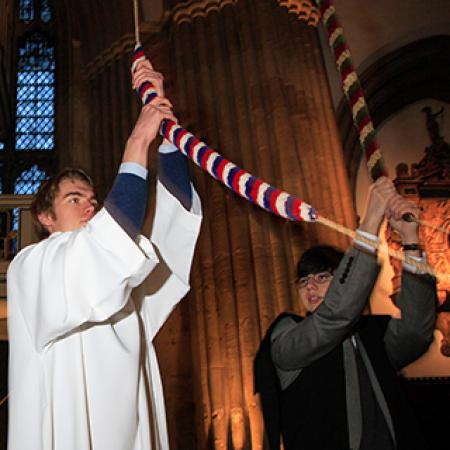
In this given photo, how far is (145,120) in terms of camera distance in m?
1.68

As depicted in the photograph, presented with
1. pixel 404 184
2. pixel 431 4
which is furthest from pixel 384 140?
pixel 431 4

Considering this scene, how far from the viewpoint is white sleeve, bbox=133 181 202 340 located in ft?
6.07

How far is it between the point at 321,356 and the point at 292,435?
0.90ft

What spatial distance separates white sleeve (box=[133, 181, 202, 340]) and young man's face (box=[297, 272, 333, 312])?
572mm

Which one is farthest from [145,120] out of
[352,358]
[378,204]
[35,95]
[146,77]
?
[35,95]

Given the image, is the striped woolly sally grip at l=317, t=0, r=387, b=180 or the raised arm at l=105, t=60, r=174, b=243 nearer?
the raised arm at l=105, t=60, r=174, b=243

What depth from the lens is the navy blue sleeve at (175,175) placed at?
1.88 meters

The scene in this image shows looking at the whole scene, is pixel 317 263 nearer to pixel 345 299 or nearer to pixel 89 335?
pixel 345 299

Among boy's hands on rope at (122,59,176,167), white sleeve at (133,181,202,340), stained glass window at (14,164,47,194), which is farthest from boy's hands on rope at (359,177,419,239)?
stained glass window at (14,164,47,194)

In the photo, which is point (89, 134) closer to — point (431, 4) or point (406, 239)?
point (431, 4)

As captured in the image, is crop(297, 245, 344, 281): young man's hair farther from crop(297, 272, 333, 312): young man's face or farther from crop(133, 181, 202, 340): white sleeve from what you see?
crop(133, 181, 202, 340): white sleeve

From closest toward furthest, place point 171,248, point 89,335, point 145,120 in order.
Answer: point 89,335
point 145,120
point 171,248

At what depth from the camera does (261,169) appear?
430 centimetres

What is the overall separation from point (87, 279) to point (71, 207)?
0.40m
